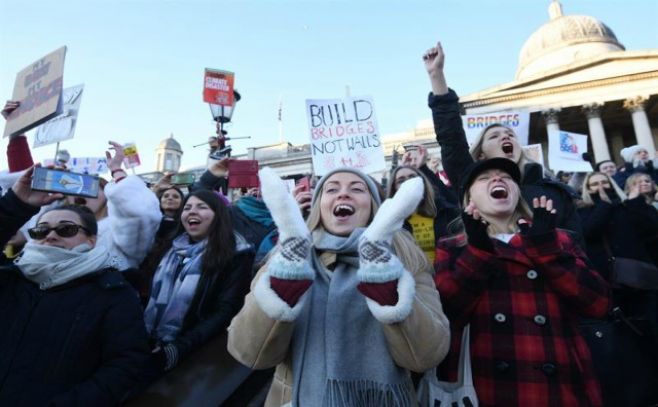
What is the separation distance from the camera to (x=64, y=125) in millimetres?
5039

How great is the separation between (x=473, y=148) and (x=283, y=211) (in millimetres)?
2220

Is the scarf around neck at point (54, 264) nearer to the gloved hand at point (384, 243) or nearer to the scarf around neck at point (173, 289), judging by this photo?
the scarf around neck at point (173, 289)

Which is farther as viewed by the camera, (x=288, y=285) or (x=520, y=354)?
(x=520, y=354)

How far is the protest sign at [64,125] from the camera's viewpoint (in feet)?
16.4

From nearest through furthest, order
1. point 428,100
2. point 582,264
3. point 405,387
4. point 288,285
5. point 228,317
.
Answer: point 288,285
point 405,387
point 582,264
point 228,317
point 428,100

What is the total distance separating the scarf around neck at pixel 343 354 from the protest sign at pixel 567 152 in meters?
6.56

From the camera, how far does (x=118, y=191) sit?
296 cm

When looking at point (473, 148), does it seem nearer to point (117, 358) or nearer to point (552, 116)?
point (117, 358)

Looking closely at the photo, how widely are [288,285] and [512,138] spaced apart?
91.9 inches

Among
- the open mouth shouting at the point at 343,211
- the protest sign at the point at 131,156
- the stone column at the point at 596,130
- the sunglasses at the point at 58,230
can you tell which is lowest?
the open mouth shouting at the point at 343,211

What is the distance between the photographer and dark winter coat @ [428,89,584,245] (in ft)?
8.36

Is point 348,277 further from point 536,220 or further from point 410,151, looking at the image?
point 410,151

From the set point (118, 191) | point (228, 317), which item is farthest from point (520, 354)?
point (118, 191)

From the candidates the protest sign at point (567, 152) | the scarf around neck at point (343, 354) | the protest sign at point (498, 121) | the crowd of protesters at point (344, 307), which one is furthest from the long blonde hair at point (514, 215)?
the protest sign at point (567, 152)
